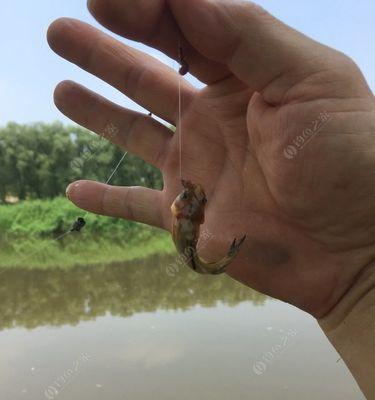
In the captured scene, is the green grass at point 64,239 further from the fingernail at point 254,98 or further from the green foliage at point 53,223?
the fingernail at point 254,98

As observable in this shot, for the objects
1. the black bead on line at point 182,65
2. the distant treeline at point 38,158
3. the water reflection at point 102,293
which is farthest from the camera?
the distant treeline at point 38,158

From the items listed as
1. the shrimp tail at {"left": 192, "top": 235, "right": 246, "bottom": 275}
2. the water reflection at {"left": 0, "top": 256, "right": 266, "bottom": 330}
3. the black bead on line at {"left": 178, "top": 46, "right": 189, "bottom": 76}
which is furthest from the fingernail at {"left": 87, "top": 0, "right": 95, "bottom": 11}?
the water reflection at {"left": 0, "top": 256, "right": 266, "bottom": 330}

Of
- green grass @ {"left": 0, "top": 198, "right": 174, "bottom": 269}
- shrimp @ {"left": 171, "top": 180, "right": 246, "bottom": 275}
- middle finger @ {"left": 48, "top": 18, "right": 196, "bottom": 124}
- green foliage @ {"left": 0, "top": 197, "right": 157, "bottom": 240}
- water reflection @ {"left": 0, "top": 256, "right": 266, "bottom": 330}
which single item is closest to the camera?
shrimp @ {"left": 171, "top": 180, "right": 246, "bottom": 275}

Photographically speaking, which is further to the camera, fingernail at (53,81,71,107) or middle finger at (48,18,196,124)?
fingernail at (53,81,71,107)

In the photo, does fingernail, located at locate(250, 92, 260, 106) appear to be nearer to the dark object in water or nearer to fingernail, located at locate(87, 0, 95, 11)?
fingernail, located at locate(87, 0, 95, 11)

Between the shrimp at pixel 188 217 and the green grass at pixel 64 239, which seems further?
the green grass at pixel 64 239

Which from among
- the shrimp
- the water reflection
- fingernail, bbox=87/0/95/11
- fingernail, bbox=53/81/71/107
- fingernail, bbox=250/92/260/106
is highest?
fingernail, bbox=87/0/95/11

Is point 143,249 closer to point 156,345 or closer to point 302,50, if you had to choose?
point 156,345

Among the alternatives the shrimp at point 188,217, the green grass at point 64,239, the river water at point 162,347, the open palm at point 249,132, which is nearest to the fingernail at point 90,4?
the open palm at point 249,132
